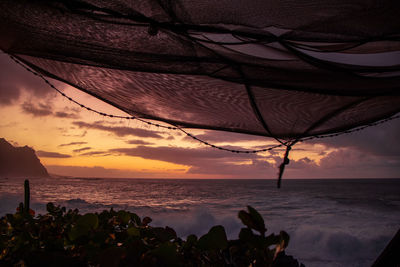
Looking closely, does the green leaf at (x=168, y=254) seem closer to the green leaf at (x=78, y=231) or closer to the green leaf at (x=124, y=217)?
the green leaf at (x=78, y=231)

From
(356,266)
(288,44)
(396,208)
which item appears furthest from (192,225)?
(288,44)

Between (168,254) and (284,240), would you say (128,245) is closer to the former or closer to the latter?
(168,254)

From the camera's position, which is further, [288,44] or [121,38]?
[288,44]

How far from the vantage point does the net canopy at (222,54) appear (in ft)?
4.44

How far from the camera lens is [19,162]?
9488 cm

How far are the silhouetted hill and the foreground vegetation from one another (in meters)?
102

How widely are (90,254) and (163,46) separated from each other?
1139 millimetres

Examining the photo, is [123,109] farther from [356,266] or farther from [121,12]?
[356,266]

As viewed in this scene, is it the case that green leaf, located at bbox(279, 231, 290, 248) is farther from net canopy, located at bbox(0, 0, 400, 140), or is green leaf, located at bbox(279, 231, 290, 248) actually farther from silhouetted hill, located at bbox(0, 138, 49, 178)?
silhouetted hill, located at bbox(0, 138, 49, 178)

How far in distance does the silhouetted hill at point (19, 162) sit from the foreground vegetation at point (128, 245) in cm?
10206

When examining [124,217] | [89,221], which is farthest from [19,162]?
[89,221]

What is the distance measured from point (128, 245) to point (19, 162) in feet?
358

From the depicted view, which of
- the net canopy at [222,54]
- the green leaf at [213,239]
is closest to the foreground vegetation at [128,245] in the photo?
the green leaf at [213,239]

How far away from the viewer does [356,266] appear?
9.74 m
